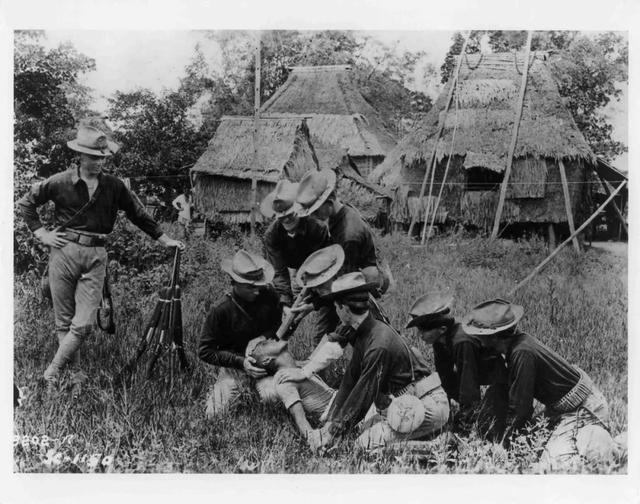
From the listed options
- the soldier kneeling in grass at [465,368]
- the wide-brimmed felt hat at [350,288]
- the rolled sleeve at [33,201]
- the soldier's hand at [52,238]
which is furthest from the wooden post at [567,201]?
the rolled sleeve at [33,201]

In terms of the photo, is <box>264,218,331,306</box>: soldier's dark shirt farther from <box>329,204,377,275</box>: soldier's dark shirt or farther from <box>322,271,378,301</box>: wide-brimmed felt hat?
<box>322,271,378,301</box>: wide-brimmed felt hat

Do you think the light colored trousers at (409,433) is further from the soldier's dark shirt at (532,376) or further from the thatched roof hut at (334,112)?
the thatched roof hut at (334,112)

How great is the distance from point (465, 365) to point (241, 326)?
69.0 inches

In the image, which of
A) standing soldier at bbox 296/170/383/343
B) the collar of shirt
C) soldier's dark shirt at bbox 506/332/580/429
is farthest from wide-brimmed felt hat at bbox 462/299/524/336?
the collar of shirt

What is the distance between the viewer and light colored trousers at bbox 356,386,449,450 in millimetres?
4906

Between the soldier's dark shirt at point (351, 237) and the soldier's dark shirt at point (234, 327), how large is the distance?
0.69m

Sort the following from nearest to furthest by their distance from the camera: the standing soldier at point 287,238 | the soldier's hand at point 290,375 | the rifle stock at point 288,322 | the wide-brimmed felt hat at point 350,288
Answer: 1. the wide-brimmed felt hat at point 350,288
2. the soldier's hand at point 290,375
3. the rifle stock at point 288,322
4. the standing soldier at point 287,238

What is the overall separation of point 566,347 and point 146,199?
13.0 ft

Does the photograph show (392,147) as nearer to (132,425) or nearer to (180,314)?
(180,314)

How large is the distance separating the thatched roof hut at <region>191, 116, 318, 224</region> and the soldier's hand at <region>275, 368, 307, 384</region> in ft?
5.01

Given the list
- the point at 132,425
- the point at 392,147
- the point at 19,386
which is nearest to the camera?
the point at 132,425

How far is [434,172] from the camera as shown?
6387 millimetres

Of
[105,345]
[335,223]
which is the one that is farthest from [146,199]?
[335,223]

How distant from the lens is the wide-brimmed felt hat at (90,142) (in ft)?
18.4
